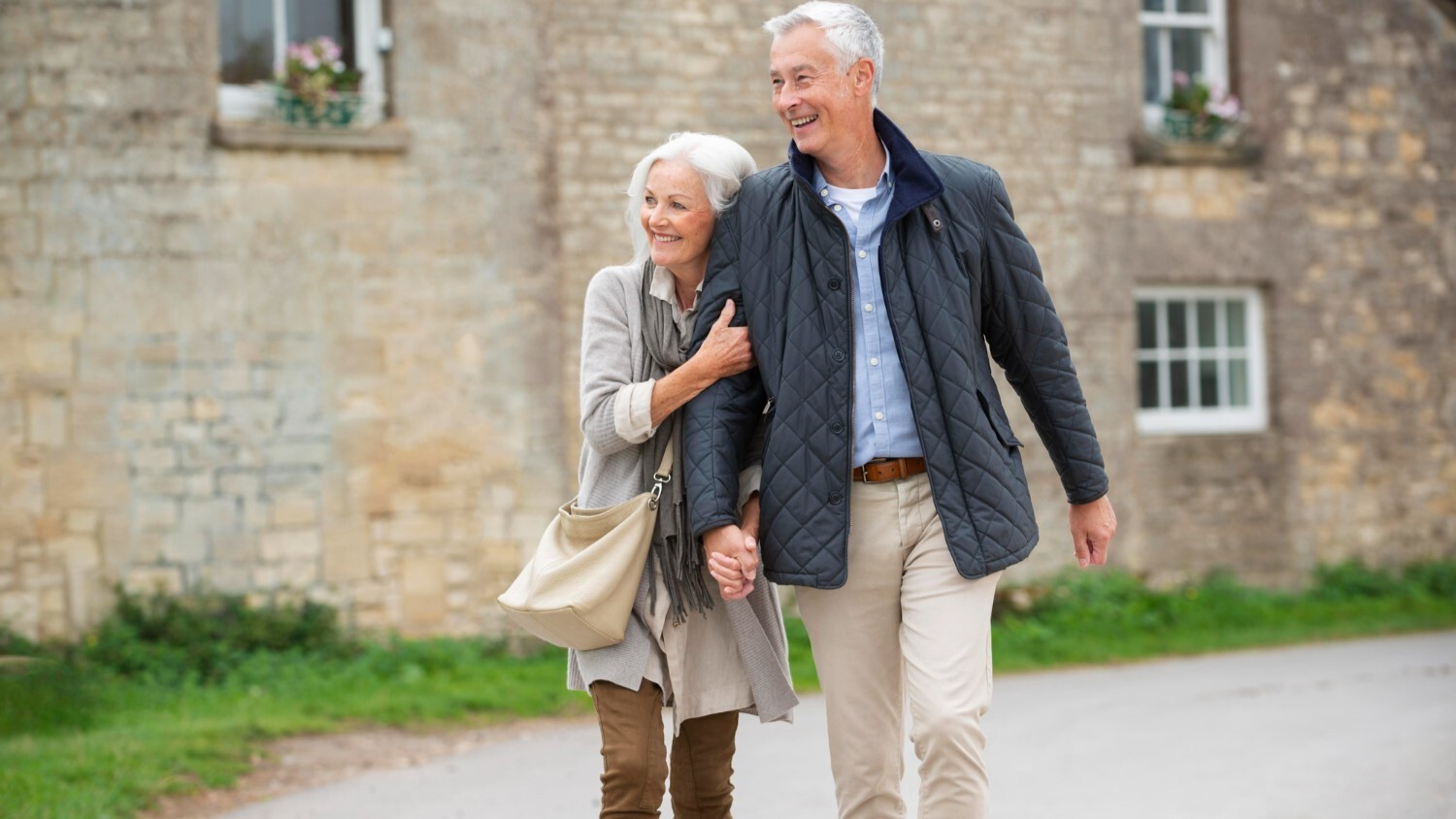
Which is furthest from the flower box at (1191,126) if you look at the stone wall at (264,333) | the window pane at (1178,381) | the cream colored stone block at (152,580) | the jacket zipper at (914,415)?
the jacket zipper at (914,415)

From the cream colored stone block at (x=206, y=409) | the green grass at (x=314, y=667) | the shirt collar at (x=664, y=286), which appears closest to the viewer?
the shirt collar at (x=664, y=286)

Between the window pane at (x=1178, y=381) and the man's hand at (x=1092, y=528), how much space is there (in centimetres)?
840

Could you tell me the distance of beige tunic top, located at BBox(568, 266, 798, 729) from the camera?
12.0ft

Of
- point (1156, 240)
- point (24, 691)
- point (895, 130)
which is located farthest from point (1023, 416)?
point (895, 130)

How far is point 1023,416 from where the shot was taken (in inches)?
436

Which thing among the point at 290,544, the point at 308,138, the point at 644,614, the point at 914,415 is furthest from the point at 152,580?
the point at 914,415

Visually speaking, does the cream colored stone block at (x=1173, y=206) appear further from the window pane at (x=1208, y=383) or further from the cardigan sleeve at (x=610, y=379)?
the cardigan sleeve at (x=610, y=379)

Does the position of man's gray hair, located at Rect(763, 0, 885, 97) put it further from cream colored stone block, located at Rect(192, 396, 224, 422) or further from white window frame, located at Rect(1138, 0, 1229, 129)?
white window frame, located at Rect(1138, 0, 1229, 129)

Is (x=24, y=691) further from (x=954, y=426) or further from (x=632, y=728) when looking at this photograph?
(x=954, y=426)

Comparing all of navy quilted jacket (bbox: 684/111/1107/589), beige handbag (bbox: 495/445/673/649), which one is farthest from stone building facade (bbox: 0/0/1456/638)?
navy quilted jacket (bbox: 684/111/1107/589)

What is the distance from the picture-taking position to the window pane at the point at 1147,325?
38.6 ft

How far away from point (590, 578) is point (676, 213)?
0.91m

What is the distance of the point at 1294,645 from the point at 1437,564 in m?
2.44

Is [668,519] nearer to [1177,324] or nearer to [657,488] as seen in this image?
[657,488]
